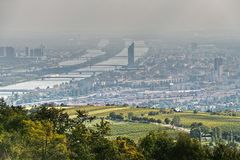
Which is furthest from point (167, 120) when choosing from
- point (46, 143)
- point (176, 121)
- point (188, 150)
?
point (46, 143)

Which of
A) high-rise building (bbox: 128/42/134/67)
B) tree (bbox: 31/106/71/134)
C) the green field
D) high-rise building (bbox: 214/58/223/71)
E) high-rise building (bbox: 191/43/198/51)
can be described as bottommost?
the green field

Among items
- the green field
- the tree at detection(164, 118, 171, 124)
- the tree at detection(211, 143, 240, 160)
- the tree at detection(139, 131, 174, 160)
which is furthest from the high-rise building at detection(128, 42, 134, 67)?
the tree at detection(211, 143, 240, 160)

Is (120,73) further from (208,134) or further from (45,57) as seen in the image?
(208,134)

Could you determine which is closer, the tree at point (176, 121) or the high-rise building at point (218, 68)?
the tree at point (176, 121)

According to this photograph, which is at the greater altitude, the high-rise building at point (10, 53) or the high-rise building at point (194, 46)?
the high-rise building at point (194, 46)

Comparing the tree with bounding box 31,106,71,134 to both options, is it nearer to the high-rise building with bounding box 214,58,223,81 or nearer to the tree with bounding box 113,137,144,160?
the tree with bounding box 113,137,144,160

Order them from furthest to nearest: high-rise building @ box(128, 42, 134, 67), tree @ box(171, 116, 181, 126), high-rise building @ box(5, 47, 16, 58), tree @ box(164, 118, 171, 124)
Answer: high-rise building @ box(128, 42, 134, 67), high-rise building @ box(5, 47, 16, 58), tree @ box(164, 118, 171, 124), tree @ box(171, 116, 181, 126)

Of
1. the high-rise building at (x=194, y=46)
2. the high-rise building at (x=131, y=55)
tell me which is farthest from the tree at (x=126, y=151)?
the high-rise building at (x=194, y=46)

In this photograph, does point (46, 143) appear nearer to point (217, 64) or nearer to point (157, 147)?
point (157, 147)

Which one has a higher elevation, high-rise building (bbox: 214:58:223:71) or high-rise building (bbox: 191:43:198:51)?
high-rise building (bbox: 191:43:198:51)

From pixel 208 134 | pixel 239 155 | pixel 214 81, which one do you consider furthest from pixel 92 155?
pixel 214 81

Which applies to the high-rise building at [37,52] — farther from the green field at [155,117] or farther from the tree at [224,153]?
the tree at [224,153]
